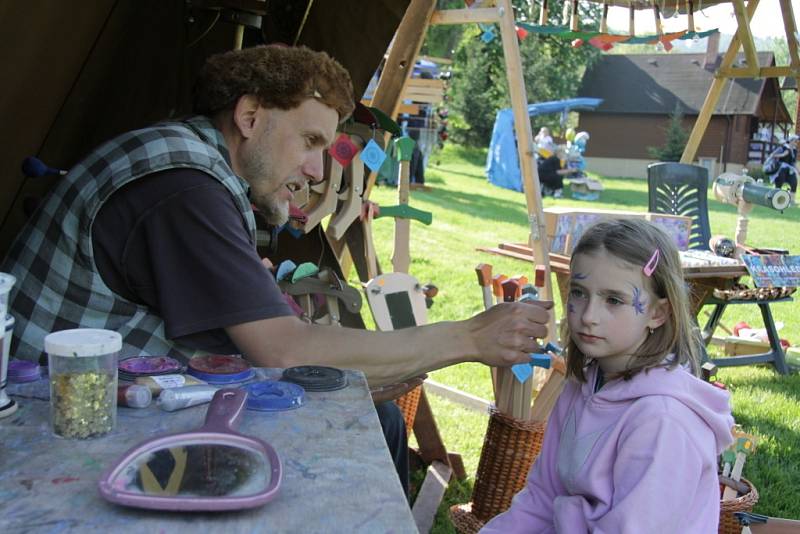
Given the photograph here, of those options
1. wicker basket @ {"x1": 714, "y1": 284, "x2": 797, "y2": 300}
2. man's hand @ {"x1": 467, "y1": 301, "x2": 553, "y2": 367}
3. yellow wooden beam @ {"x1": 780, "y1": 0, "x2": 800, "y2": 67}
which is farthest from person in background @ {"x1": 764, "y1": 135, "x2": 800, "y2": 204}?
man's hand @ {"x1": 467, "y1": 301, "x2": 553, "y2": 367}

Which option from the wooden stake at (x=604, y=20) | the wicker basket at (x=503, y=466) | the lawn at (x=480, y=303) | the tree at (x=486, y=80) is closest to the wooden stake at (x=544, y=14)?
the wooden stake at (x=604, y=20)

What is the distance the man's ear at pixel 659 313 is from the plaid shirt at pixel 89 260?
0.93 meters

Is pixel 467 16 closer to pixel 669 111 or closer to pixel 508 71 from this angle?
pixel 508 71

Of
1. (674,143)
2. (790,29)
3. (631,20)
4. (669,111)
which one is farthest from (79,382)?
(669,111)

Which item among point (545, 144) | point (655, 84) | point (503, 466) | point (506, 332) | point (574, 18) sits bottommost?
point (503, 466)

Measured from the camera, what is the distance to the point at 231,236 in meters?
1.72

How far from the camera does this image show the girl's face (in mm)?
1771

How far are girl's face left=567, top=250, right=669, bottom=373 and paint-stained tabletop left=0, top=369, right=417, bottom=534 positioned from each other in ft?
2.02

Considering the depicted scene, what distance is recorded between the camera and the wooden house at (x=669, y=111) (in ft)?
89.9

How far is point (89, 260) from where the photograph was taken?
1.80 m

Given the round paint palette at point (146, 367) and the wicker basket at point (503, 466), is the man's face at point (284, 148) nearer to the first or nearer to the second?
the round paint palette at point (146, 367)

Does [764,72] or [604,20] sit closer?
[604,20]

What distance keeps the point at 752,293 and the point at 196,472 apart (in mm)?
4530

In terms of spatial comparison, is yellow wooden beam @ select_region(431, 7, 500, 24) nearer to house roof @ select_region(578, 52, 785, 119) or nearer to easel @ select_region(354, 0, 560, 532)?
easel @ select_region(354, 0, 560, 532)
